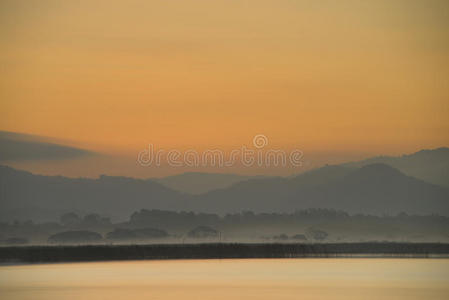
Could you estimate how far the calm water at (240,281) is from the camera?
19875mm

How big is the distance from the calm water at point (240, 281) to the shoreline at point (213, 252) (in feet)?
0.91

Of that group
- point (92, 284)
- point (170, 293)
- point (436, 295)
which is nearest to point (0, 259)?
point (92, 284)

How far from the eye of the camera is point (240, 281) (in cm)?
2444

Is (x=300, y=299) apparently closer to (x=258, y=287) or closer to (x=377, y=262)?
(x=258, y=287)

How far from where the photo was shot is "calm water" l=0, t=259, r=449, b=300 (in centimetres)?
1988

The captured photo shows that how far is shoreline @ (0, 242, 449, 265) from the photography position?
26016mm

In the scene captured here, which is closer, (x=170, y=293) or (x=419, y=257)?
(x=170, y=293)

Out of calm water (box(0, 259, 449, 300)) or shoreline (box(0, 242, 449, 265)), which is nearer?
calm water (box(0, 259, 449, 300))

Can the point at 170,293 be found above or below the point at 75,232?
below

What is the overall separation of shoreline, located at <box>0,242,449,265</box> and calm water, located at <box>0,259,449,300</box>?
279 mm

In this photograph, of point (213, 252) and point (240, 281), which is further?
point (213, 252)

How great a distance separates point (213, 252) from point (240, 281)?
4732 mm

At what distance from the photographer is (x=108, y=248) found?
30.0m

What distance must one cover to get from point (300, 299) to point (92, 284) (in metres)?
6.21
